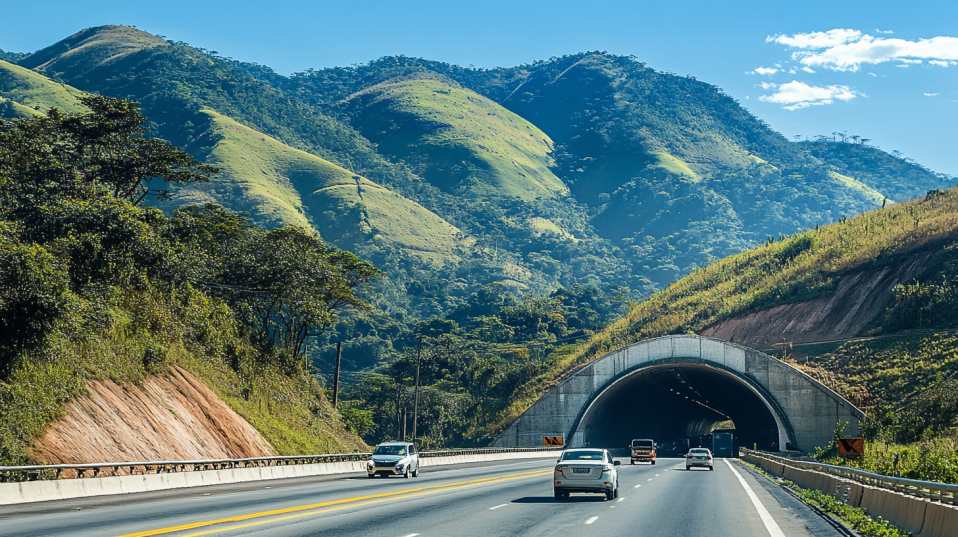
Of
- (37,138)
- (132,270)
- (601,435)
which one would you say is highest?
(37,138)

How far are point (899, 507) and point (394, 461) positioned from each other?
2352 cm

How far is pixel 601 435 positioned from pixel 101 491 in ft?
220

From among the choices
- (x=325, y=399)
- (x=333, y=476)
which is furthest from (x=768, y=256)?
(x=333, y=476)

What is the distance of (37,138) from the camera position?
58719 mm

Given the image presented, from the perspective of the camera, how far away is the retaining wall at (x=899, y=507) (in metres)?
13.7

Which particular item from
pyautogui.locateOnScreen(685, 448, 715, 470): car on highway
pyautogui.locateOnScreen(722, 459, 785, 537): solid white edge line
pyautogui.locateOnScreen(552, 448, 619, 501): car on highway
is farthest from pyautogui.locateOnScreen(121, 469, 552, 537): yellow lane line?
pyautogui.locateOnScreen(685, 448, 715, 470): car on highway

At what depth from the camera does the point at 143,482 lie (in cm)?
2872

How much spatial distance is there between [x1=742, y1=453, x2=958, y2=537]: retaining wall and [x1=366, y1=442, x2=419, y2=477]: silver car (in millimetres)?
16237

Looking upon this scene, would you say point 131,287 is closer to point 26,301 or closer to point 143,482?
point 26,301

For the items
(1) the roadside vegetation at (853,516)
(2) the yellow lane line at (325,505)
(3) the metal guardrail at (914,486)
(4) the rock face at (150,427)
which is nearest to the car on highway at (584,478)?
(2) the yellow lane line at (325,505)

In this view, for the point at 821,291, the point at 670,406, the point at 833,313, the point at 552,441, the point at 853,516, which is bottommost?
the point at 552,441

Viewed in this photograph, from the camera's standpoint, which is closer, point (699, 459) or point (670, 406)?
Result: point (699, 459)

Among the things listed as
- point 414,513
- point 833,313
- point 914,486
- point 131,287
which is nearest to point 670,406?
point 833,313

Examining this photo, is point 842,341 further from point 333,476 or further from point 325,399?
point 333,476
